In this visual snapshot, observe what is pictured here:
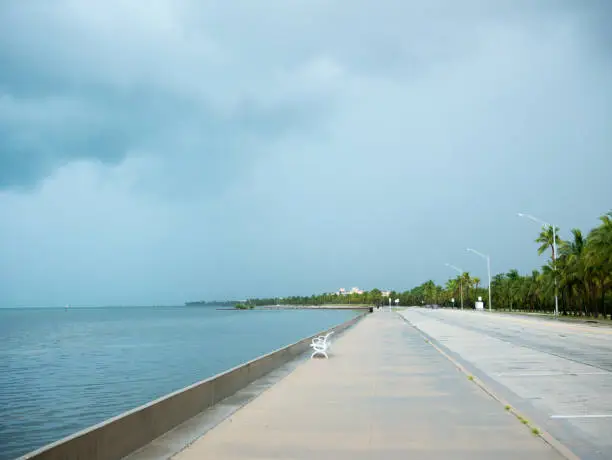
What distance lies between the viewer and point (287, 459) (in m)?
7.93

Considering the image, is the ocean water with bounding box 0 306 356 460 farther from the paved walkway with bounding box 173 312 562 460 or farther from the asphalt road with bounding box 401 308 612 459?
the asphalt road with bounding box 401 308 612 459

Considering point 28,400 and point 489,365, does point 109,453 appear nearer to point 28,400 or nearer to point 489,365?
point 489,365

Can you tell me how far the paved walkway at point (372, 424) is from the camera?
832 cm

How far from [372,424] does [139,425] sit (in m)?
3.66

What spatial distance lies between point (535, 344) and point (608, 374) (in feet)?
43.7

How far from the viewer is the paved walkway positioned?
832cm

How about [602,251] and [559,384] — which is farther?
[602,251]

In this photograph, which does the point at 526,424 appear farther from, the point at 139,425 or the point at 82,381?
the point at 82,381

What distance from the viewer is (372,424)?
33.8 ft

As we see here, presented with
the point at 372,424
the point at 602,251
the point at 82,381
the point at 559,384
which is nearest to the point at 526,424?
the point at 372,424

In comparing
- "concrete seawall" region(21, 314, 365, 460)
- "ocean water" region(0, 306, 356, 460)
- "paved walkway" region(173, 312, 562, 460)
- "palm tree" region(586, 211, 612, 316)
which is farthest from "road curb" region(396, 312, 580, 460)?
"palm tree" region(586, 211, 612, 316)

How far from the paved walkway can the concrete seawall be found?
704mm

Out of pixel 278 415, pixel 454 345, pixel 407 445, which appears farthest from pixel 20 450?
pixel 454 345

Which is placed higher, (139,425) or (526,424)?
(139,425)
